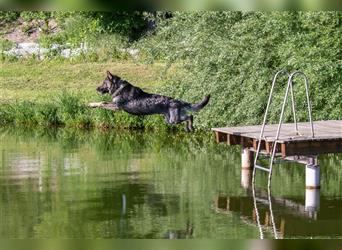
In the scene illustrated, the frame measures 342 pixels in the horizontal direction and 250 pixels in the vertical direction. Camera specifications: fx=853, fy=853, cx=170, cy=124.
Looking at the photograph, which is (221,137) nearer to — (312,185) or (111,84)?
(312,185)

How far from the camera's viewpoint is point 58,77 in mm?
22422

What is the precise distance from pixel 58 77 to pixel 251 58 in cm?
966

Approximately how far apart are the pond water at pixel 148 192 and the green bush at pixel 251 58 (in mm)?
979

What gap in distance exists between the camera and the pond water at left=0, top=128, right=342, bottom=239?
8.88 metres

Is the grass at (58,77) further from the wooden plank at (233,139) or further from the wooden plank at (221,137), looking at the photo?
the wooden plank at (233,139)

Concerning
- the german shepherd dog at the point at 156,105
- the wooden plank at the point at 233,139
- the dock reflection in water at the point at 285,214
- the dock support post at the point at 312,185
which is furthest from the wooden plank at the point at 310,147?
the german shepherd dog at the point at 156,105

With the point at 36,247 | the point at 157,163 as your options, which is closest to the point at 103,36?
the point at 157,163

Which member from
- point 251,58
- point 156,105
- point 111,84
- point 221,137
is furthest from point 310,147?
point 156,105

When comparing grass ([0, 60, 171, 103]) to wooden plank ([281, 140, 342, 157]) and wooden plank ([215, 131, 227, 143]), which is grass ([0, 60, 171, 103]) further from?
wooden plank ([281, 140, 342, 157])

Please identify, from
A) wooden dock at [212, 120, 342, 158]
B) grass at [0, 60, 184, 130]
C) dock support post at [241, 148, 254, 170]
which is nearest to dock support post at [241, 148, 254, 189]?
dock support post at [241, 148, 254, 170]

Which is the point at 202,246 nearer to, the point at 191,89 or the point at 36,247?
the point at 36,247

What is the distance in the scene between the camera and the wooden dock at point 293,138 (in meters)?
10.4

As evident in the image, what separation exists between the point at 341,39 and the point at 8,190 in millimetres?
5470

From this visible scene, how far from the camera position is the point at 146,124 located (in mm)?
17719
